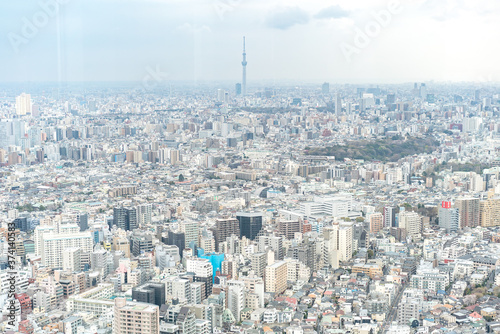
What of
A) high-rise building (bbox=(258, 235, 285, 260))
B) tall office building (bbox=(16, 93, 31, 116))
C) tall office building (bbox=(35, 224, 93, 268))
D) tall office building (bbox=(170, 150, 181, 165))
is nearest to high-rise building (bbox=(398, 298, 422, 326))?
high-rise building (bbox=(258, 235, 285, 260))

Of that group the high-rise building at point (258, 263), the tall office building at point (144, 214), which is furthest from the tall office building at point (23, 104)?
the high-rise building at point (258, 263)

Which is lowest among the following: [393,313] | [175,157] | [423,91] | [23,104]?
[393,313]

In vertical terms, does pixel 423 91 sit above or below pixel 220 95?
above

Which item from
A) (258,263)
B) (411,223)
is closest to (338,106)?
(411,223)

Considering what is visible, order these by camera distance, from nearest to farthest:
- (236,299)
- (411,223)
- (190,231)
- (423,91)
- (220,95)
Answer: (236,299), (190,231), (411,223), (220,95), (423,91)

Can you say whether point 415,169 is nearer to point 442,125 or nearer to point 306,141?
point 306,141

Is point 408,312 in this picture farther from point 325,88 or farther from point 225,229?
point 325,88
